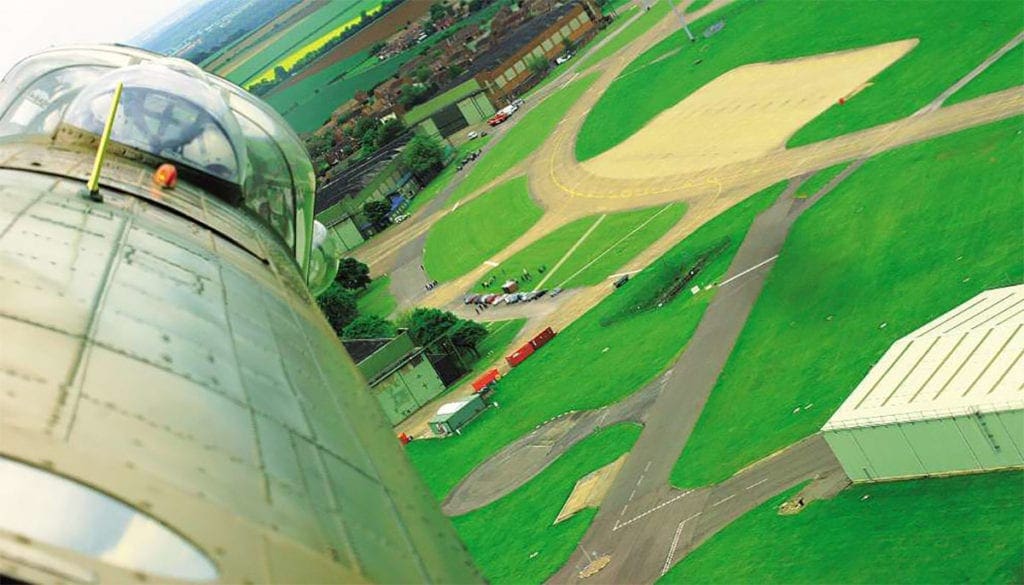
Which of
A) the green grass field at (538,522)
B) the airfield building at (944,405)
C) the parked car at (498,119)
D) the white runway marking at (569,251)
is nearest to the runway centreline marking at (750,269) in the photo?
the green grass field at (538,522)

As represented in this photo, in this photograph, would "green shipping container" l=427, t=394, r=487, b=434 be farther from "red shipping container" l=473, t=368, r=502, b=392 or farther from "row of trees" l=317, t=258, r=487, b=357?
"row of trees" l=317, t=258, r=487, b=357

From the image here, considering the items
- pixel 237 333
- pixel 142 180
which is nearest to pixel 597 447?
pixel 142 180

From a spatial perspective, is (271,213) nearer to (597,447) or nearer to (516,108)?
(597,447)

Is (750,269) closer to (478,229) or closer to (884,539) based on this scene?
(884,539)

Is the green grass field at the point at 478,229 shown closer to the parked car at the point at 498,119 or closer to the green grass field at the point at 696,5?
the parked car at the point at 498,119

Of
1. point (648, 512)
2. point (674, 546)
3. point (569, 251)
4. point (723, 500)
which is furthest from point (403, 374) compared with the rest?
point (674, 546)
